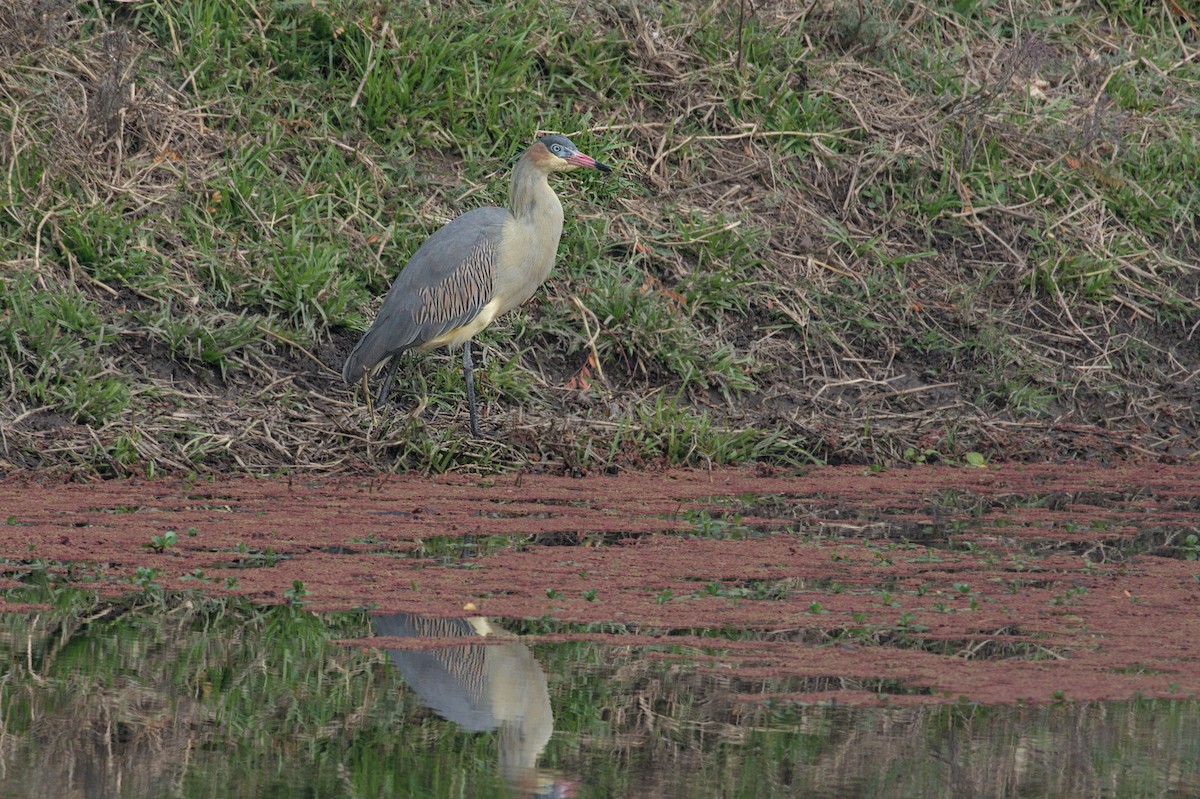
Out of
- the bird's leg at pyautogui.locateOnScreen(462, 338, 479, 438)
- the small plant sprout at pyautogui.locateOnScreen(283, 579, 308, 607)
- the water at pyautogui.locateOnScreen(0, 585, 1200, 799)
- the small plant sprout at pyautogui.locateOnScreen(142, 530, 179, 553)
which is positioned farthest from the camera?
the bird's leg at pyautogui.locateOnScreen(462, 338, 479, 438)

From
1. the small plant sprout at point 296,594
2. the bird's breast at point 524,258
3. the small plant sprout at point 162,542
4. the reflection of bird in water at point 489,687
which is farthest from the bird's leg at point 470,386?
the reflection of bird in water at point 489,687

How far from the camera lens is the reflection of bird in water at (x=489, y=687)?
3244mm

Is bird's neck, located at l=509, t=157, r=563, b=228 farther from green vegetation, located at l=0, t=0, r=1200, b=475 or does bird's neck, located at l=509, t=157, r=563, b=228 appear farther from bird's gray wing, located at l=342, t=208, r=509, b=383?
green vegetation, located at l=0, t=0, r=1200, b=475

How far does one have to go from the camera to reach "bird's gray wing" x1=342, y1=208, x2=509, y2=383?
716 cm

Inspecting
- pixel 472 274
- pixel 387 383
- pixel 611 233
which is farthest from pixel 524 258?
pixel 611 233

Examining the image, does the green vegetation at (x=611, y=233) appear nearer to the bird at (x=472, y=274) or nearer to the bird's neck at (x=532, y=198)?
the bird at (x=472, y=274)

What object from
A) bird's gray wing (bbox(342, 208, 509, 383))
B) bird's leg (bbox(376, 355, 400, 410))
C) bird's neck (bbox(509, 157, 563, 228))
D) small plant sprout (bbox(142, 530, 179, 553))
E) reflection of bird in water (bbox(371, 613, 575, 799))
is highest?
bird's neck (bbox(509, 157, 563, 228))

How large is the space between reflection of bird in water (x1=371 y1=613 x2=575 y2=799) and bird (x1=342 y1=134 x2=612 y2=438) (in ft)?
9.45

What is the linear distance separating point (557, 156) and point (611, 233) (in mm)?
1016

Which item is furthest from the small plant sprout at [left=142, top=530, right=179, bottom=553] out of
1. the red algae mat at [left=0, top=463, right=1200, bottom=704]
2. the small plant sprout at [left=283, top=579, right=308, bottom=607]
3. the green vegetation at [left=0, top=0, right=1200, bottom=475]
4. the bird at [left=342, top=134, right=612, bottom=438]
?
the bird at [left=342, top=134, right=612, bottom=438]

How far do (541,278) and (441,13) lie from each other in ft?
7.91

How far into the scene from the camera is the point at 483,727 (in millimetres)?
3498

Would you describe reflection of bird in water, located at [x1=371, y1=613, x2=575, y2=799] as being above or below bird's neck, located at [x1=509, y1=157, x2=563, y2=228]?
below

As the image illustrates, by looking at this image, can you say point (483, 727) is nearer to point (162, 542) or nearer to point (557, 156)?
point (162, 542)
